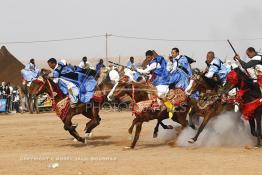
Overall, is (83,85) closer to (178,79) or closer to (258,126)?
(178,79)

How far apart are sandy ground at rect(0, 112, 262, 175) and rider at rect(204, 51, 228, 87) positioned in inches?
67.8

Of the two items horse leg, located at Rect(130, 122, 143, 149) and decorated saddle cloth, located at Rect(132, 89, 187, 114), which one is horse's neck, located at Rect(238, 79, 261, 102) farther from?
horse leg, located at Rect(130, 122, 143, 149)

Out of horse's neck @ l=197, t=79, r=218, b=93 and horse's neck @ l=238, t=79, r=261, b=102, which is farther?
horse's neck @ l=197, t=79, r=218, b=93

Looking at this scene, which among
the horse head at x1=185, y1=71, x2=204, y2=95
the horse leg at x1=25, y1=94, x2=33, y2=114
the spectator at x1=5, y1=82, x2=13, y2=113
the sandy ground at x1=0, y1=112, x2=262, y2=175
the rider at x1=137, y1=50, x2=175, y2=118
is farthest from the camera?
the spectator at x1=5, y1=82, x2=13, y2=113

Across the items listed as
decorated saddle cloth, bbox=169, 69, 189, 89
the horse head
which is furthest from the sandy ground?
decorated saddle cloth, bbox=169, 69, 189, 89

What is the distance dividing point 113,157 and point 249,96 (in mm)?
3619

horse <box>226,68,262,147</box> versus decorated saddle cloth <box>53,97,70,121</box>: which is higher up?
horse <box>226,68,262,147</box>

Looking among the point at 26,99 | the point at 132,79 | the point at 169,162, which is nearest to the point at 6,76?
the point at 26,99

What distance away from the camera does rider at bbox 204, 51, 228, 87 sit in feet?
47.8

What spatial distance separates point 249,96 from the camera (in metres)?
13.9

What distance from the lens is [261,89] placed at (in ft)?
45.8

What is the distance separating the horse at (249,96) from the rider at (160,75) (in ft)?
5.11

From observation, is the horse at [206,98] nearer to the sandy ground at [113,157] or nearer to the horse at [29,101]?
the sandy ground at [113,157]

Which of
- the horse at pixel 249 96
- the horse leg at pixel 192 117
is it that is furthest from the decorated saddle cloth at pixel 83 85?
the horse at pixel 249 96
